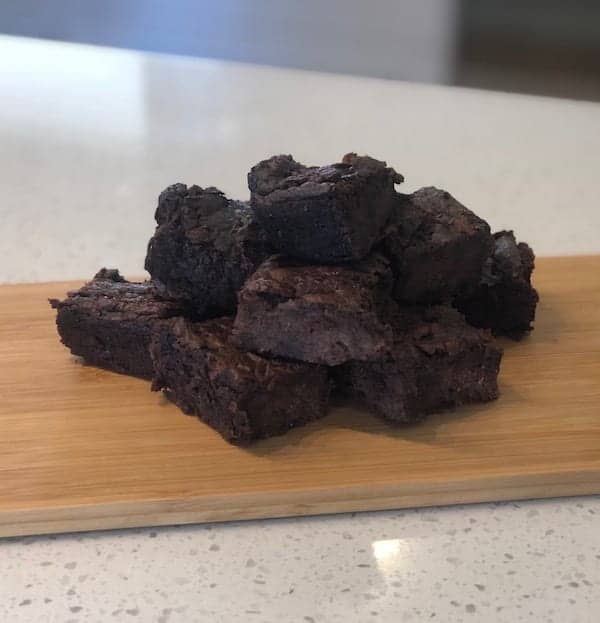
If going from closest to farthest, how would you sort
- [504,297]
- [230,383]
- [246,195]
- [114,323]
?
[230,383] → [114,323] → [504,297] → [246,195]

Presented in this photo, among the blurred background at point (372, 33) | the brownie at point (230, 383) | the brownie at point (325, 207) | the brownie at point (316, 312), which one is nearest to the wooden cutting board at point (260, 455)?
the brownie at point (230, 383)

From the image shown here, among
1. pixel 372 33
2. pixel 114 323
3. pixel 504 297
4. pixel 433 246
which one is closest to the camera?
pixel 433 246

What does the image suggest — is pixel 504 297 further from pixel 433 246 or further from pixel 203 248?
pixel 203 248

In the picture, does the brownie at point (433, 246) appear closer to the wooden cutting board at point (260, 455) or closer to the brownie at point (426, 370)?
the brownie at point (426, 370)

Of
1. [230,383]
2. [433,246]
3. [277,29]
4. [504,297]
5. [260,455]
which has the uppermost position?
[277,29]

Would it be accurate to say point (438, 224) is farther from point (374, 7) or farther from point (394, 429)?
point (374, 7)

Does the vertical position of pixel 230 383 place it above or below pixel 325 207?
below

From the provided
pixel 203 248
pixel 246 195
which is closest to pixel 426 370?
pixel 203 248

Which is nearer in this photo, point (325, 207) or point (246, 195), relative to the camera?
point (325, 207)
